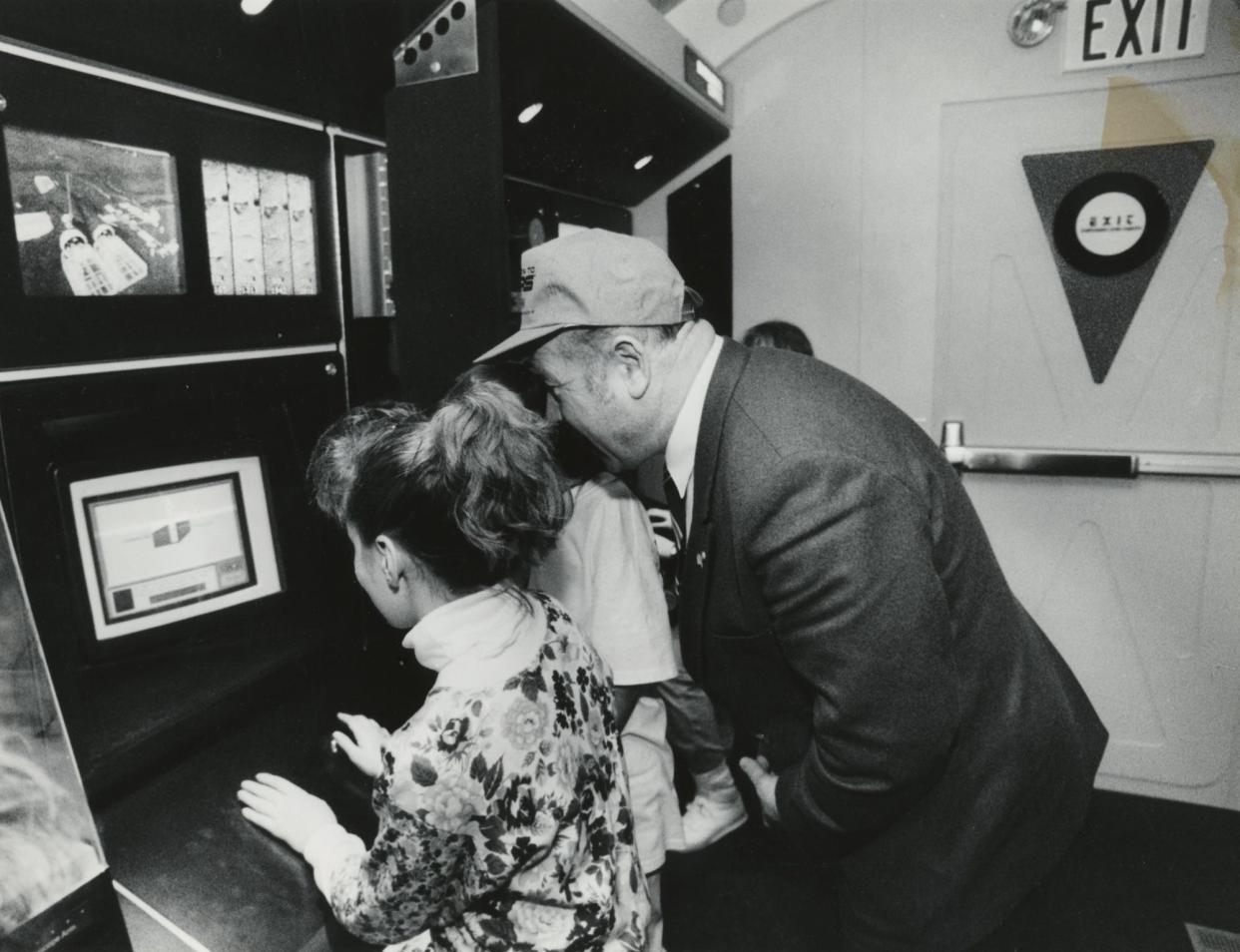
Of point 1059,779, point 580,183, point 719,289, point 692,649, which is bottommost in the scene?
point 1059,779

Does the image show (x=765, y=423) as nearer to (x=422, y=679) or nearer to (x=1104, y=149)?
(x=422, y=679)

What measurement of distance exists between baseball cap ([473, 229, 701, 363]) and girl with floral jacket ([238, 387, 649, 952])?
173 millimetres

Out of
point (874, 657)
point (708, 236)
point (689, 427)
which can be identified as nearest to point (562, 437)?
point (689, 427)

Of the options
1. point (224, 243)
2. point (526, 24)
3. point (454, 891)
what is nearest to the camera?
point (454, 891)

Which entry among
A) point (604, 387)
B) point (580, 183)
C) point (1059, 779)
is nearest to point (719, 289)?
point (580, 183)

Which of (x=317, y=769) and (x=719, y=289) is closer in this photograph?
(x=317, y=769)

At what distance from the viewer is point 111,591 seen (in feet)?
4.20

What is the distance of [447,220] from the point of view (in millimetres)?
1511

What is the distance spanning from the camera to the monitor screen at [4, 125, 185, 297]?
3.65 feet

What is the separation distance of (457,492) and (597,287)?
36 centimetres

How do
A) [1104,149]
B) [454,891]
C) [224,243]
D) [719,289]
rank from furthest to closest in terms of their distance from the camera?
[719,289] < [1104,149] < [224,243] < [454,891]

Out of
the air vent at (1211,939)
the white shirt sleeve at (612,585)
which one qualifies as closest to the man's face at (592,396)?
the white shirt sleeve at (612,585)

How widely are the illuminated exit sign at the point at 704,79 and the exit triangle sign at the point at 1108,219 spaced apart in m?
0.88

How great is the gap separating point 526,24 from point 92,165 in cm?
77
